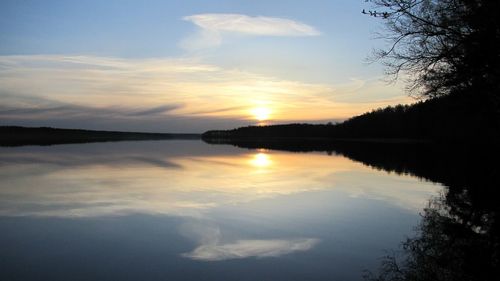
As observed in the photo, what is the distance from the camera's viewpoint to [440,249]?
7.64 m

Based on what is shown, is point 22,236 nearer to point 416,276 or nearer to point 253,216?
point 253,216

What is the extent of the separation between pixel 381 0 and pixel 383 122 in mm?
98562

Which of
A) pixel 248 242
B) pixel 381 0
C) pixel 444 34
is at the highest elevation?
pixel 381 0

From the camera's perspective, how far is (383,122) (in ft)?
340

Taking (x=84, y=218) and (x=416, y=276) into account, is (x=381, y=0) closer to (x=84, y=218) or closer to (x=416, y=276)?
(x=416, y=276)

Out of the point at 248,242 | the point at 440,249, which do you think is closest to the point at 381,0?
the point at 440,249

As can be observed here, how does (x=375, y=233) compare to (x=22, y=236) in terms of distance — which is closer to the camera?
(x=22, y=236)

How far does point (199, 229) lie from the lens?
10.0m

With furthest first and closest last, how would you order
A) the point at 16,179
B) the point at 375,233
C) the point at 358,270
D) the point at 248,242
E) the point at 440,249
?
the point at 16,179 < the point at 375,233 < the point at 248,242 < the point at 440,249 < the point at 358,270

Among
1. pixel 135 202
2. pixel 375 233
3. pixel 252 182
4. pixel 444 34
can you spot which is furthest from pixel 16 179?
pixel 444 34

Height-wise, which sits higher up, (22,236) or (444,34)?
(444,34)

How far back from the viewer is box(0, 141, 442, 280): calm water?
23.3 ft

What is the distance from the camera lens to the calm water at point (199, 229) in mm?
7105

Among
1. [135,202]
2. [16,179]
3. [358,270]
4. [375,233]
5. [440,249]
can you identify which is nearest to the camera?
[358,270]
